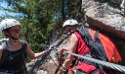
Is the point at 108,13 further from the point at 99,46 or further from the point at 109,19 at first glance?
the point at 99,46

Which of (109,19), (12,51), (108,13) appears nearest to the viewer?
(12,51)

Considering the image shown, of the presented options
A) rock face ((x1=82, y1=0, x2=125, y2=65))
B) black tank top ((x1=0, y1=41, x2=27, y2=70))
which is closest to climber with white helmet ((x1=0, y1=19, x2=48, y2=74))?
black tank top ((x1=0, y1=41, x2=27, y2=70))

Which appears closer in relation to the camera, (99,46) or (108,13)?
(99,46)

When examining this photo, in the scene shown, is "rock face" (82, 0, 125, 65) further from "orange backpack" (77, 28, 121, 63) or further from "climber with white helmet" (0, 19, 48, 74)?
"climber with white helmet" (0, 19, 48, 74)

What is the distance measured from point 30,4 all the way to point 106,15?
12710mm

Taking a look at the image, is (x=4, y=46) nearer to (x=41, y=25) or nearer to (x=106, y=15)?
(x=106, y=15)

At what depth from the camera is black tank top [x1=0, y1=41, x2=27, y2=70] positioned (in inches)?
141

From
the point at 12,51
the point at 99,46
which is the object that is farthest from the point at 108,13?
the point at 12,51

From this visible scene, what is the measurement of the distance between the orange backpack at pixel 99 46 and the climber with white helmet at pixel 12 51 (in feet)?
2.87

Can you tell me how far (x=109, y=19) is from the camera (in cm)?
466

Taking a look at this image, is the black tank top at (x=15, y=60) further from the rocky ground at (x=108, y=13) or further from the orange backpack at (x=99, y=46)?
the rocky ground at (x=108, y=13)

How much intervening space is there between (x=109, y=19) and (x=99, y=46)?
128cm

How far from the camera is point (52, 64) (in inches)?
262

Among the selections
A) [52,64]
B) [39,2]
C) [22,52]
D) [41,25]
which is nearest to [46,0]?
[39,2]
